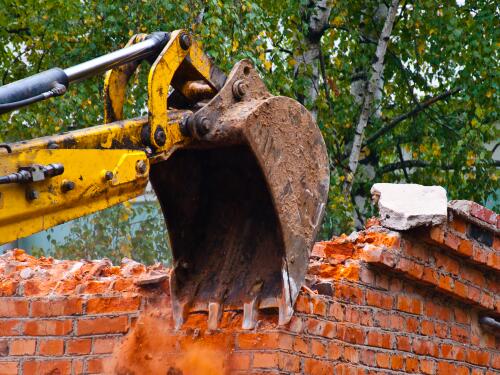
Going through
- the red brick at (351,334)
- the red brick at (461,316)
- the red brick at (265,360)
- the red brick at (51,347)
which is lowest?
the red brick at (265,360)

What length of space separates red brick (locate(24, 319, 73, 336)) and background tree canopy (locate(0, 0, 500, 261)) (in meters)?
5.07

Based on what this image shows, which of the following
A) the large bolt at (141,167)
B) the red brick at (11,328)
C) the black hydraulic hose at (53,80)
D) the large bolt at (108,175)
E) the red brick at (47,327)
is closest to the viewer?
the black hydraulic hose at (53,80)

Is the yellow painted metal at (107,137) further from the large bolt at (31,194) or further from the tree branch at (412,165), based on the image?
the tree branch at (412,165)

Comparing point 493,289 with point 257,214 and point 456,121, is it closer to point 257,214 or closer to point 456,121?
point 257,214

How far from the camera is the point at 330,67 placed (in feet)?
45.5

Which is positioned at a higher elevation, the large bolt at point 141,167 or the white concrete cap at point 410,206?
the white concrete cap at point 410,206

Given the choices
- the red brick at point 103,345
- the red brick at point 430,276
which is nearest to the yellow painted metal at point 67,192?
the red brick at point 103,345

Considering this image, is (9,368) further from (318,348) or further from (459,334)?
(459,334)

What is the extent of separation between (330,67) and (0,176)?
35.6ft

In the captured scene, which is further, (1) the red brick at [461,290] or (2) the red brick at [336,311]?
(1) the red brick at [461,290]

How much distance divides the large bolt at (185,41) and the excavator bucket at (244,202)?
222mm

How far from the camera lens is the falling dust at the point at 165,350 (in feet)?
14.9

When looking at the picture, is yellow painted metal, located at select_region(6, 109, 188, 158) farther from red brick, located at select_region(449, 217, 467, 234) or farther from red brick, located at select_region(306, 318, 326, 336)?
red brick, located at select_region(449, 217, 467, 234)

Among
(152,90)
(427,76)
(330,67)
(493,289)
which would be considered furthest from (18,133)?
(152,90)
